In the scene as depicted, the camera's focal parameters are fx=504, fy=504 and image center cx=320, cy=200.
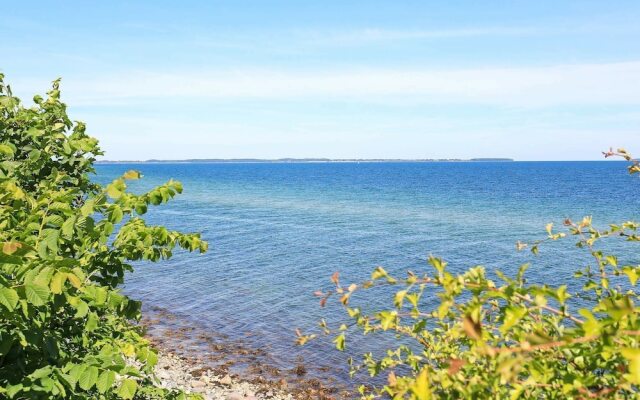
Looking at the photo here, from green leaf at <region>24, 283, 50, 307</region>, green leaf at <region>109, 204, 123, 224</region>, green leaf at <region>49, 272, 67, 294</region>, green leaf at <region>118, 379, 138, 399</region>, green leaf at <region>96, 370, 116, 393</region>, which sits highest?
green leaf at <region>109, 204, 123, 224</region>

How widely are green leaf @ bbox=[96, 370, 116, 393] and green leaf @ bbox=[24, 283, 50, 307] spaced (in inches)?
38.0

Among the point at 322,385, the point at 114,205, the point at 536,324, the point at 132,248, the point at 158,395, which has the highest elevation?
the point at 114,205

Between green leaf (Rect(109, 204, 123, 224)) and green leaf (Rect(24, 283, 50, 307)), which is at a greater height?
green leaf (Rect(109, 204, 123, 224))

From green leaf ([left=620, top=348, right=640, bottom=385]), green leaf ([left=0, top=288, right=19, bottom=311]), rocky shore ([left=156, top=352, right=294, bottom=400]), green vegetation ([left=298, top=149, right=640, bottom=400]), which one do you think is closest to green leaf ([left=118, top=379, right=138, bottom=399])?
green leaf ([left=0, top=288, right=19, bottom=311])

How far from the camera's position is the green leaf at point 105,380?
3992 mm

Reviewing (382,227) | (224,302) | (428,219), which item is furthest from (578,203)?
(224,302)

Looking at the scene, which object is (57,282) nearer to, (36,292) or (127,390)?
(36,292)

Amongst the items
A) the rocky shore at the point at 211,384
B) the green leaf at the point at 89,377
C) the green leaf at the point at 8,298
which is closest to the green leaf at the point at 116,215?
the green leaf at the point at 89,377

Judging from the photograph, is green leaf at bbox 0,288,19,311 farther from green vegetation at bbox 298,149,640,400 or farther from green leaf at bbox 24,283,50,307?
green vegetation at bbox 298,149,640,400

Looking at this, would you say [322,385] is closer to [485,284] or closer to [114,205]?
[114,205]

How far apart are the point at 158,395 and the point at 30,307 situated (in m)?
2.88

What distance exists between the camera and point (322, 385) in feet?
61.7

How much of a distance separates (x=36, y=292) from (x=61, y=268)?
8.5 inches

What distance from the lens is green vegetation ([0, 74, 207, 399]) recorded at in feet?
12.0
